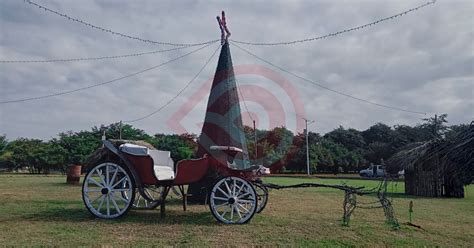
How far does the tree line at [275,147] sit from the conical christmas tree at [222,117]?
951 inches

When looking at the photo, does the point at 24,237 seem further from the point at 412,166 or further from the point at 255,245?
the point at 412,166

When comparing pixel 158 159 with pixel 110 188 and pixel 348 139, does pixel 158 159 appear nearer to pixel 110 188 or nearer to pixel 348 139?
pixel 110 188

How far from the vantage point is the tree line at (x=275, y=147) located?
45.9 m

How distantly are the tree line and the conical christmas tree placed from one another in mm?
24148

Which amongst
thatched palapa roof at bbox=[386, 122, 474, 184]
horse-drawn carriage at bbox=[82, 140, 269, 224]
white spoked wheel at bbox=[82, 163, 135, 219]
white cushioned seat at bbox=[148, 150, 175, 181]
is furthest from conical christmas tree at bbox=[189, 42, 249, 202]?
thatched palapa roof at bbox=[386, 122, 474, 184]

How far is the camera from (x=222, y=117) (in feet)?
42.0

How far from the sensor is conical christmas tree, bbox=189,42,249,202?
1270 cm

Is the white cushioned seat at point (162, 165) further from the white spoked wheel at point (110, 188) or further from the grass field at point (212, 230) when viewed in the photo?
the grass field at point (212, 230)

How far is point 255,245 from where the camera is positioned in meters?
7.02

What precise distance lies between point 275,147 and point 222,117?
3943cm

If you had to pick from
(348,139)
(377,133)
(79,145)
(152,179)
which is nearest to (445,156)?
(152,179)

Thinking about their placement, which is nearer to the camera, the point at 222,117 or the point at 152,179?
the point at 152,179

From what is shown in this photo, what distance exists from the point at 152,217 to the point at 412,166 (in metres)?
13.9

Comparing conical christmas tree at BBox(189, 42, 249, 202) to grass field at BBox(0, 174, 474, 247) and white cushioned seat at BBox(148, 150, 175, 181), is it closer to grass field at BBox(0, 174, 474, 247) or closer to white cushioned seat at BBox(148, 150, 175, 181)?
white cushioned seat at BBox(148, 150, 175, 181)
